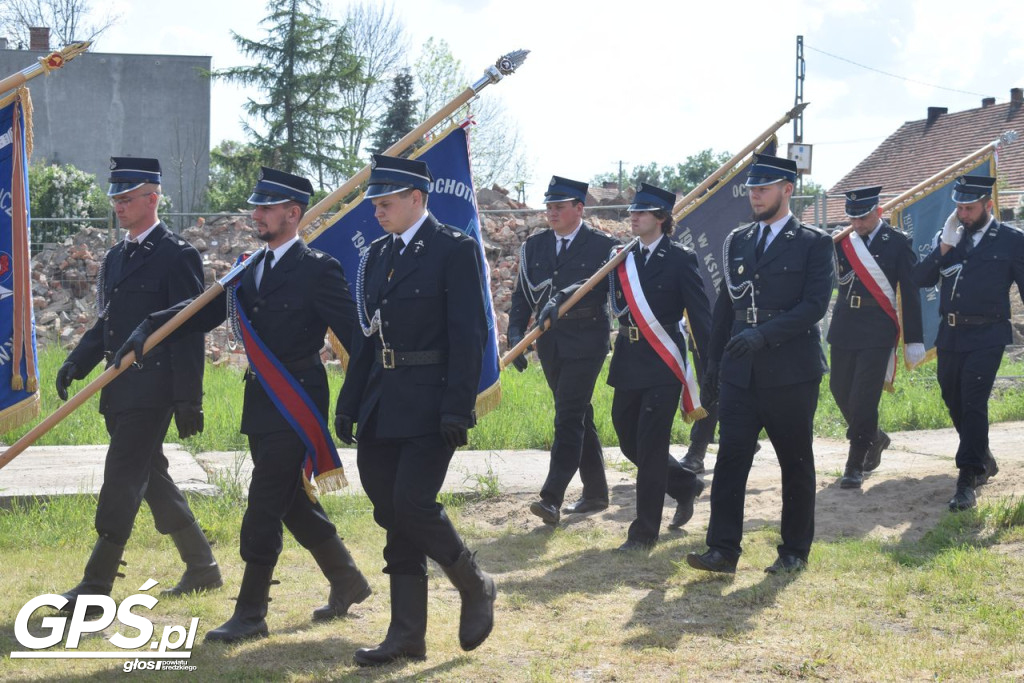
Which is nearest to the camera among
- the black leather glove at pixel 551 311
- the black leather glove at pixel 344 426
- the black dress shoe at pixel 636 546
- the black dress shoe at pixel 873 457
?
the black leather glove at pixel 344 426

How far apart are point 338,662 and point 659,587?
5.99 ft

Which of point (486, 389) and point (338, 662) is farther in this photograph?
point (486, 389)

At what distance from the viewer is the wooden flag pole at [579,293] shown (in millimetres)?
7117

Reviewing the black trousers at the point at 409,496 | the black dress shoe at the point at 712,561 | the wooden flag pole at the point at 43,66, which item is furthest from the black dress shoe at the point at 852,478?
the wooden flag pole at the point at 43,66

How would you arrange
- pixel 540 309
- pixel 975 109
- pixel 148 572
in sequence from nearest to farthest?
pixel 148 572
pixel 540 309
pixel 975 109

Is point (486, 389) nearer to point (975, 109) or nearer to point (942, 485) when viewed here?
point (942, 485)

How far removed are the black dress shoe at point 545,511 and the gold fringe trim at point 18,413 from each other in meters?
2.88

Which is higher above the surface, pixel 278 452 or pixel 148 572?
pixel 278 452

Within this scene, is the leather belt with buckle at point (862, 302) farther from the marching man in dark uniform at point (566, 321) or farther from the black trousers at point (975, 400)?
the marching man in dark uniform at point (566, 321)

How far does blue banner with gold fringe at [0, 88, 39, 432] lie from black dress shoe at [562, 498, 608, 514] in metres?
3.44

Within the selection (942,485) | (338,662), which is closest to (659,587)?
(338,662)

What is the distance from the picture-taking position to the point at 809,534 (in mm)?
6254

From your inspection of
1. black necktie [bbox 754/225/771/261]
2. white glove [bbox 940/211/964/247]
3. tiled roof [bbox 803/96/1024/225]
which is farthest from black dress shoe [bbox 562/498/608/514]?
tiled roof [bbox 803/96/1024/225]

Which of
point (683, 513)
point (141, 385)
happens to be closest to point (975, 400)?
point (683, 513)
